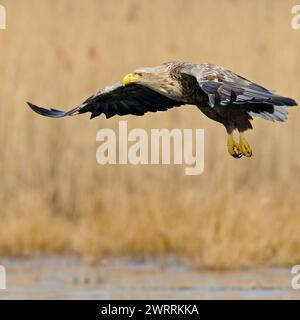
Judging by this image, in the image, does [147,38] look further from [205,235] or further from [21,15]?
[205,235]

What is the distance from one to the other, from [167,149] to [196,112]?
0.50 m

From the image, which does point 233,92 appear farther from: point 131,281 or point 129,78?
point 131,281

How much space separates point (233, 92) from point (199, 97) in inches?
30.4

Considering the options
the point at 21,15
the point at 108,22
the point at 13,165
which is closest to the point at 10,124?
the point at 13,165

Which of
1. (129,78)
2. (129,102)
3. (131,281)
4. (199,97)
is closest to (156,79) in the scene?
(129,78)

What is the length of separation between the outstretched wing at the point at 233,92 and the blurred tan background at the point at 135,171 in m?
5.01

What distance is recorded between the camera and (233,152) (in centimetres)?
852

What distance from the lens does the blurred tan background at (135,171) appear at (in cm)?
1401

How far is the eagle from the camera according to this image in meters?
8.27

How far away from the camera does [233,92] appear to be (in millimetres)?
8305

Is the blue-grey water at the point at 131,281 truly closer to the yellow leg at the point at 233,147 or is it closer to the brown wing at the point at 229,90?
the yellow leg at the point at 233,147

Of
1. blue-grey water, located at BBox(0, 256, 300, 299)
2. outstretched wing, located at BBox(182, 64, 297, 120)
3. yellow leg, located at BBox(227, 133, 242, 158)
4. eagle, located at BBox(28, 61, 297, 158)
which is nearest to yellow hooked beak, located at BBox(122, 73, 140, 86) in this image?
eagle, located at BBox(28, 61, 297, 158)

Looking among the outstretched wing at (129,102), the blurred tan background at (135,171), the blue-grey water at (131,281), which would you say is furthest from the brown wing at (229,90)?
the blurred tan background at (135,171)

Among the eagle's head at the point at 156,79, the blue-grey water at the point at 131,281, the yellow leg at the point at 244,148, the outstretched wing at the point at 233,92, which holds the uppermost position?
the eagle's head at the point at 156,79
